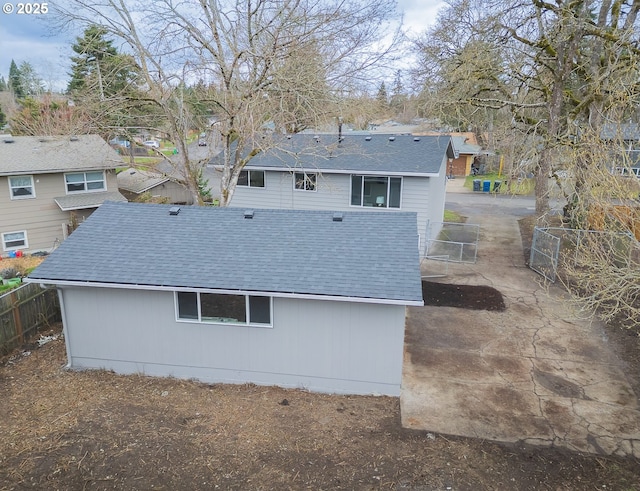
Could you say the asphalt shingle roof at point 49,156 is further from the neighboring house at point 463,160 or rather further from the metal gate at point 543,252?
the neighboring house at point 463,160

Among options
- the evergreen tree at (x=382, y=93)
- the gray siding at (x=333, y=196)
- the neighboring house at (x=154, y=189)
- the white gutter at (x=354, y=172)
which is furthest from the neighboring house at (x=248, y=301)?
the neighboring house at (x=154, y=189)

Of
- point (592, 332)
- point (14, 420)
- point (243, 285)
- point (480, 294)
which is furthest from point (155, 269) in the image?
Answer: point (592, 332)

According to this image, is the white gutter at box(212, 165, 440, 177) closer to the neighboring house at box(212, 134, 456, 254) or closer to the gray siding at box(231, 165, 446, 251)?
the neighboring house at box(212, 134, 456, 254)

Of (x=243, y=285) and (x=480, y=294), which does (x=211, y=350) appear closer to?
(x=243, y=285)

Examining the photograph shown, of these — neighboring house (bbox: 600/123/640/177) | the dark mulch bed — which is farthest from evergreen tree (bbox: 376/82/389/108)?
neighboring house (bbox: 600/123/640/177)

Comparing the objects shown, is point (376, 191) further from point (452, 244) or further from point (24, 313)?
point (24, 313)
